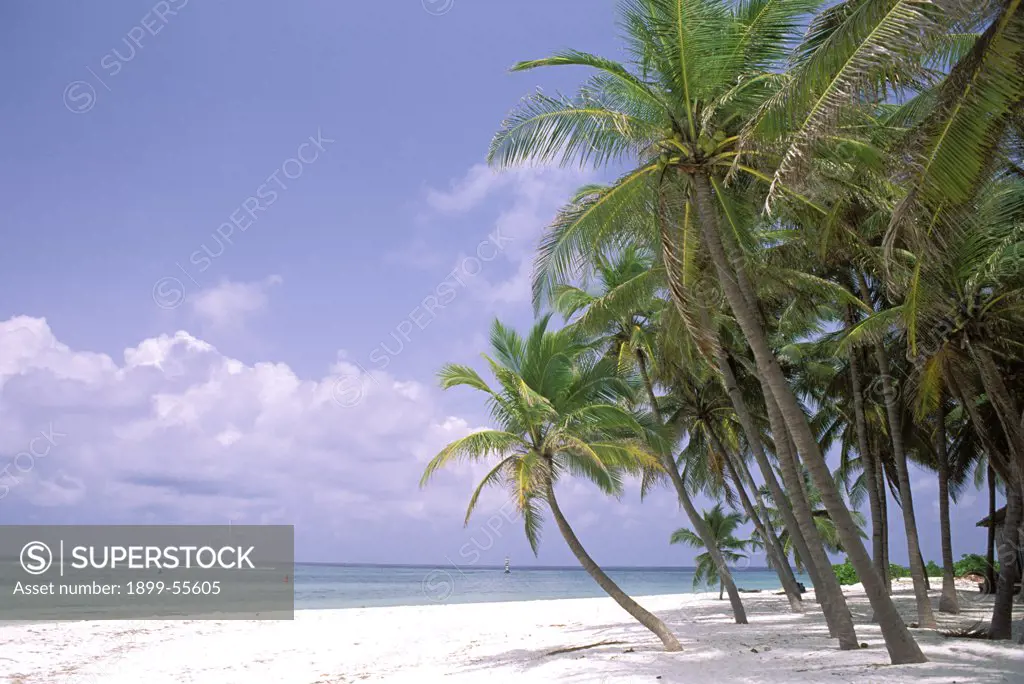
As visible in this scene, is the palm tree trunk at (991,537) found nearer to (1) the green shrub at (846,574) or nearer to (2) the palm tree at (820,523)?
(2) the palm tree at (820,523)

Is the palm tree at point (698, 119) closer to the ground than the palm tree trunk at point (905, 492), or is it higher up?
higher up

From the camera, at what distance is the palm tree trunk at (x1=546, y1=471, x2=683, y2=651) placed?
424 inches

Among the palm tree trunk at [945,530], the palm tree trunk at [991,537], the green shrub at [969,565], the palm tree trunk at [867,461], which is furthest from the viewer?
the green shrub at [969,565]

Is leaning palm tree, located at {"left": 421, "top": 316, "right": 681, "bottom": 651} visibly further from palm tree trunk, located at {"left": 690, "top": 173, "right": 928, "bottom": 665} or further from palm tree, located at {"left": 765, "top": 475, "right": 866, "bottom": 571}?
palm tree, located at {"left": 765, "top": 475, "right": 866, "bottom": 571}

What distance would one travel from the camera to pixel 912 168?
596cm

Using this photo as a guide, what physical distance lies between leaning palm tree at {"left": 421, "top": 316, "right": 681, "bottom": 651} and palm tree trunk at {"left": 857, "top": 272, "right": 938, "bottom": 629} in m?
4.22

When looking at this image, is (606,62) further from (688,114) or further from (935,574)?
(935,574)

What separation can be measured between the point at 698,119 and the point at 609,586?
6.96 metres

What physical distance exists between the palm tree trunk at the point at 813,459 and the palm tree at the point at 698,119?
0.04 ft

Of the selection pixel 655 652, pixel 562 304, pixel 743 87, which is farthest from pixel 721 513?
pixel 743 87

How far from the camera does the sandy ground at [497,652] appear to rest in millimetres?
8367

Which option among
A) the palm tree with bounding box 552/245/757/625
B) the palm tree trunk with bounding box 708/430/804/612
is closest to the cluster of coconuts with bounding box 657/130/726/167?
the palm tree with bounding box 552/245/757/625

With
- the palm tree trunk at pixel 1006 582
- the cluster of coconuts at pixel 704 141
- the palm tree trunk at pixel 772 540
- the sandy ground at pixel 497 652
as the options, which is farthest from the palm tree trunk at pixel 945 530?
the cluster of coconuts at pixel 704 141

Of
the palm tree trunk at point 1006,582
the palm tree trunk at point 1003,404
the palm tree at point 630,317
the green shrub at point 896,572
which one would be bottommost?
the green shrub at point 896,572
